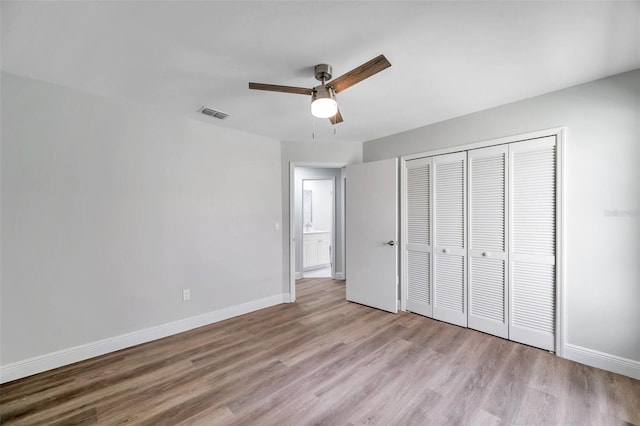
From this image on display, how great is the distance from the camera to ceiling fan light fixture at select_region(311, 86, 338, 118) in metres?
1.78

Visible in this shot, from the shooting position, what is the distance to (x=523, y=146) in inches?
101

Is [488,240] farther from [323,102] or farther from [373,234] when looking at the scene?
[323,102]

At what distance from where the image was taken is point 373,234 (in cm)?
369

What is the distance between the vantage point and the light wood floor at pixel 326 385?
1.68m

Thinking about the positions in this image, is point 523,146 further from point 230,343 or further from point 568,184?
point 230,343

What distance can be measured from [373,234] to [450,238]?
1.00m

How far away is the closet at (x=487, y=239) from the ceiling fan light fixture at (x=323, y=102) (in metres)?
1.93

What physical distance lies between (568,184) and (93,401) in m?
4.20

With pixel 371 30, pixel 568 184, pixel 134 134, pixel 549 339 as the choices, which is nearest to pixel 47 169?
pixel 134 134

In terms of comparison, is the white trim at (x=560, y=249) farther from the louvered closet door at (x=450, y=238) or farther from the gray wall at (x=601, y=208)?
the louvered closet door at (x=450, y=238)

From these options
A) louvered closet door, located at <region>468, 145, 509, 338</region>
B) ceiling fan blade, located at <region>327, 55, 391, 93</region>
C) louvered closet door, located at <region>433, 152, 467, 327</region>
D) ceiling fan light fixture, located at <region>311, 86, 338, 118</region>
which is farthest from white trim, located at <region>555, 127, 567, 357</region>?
ceiling fan light fixture, located at <region>311, 86, 338, 118</region>

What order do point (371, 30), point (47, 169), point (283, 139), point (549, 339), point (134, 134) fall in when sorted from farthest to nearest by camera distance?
point (283, 139), point (134, 134), point (549, 339), point (47, 169), point (371, 30)

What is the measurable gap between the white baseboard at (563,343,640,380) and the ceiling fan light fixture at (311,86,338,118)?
2934 mm

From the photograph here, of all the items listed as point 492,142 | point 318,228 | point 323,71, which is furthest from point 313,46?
point 318,228
